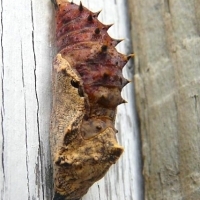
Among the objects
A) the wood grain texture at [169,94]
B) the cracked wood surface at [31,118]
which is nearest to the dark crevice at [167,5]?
the wood grain texture at [169,94]

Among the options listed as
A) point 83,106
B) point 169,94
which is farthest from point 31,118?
point 169,94

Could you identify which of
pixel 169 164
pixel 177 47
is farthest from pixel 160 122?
pixel 177 47

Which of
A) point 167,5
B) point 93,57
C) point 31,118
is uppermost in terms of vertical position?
point 167,5

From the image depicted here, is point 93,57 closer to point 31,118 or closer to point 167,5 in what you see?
point 31,118

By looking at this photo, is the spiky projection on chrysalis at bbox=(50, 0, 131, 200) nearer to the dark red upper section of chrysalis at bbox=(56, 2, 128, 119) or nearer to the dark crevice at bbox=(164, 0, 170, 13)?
the dark red upper section of chrysalis at bbox=(56, 2, 128, 119)

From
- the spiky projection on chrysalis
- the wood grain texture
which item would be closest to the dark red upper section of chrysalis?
the spiky projection on chrysalis

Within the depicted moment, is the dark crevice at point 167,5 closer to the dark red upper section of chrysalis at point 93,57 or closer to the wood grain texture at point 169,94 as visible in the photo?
the wood grain texture at point 169,94
